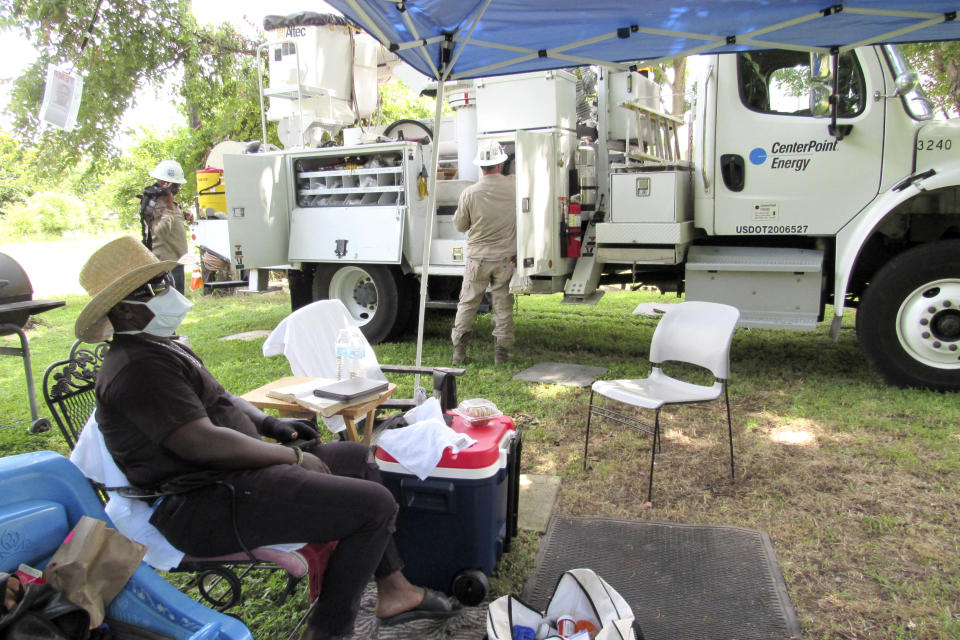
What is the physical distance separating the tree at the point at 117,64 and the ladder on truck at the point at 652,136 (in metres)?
8.07

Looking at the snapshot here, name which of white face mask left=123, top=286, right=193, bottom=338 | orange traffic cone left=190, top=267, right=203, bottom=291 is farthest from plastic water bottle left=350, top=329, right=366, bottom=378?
orange traffic cone left=190, top=267, right=203, bottom=291

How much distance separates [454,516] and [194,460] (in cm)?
93

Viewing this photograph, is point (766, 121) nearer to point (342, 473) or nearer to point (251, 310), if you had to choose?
point (342, 473)

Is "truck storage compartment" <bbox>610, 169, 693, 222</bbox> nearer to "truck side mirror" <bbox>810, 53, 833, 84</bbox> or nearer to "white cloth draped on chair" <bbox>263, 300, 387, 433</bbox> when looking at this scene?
"truck side mirror" <bbox>810, 53, 833, 84</bbox>

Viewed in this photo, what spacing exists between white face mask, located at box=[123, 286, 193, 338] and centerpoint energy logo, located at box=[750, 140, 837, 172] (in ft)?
14.4

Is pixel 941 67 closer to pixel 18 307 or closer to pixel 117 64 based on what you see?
pixel 18 307

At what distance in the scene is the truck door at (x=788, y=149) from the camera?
474 cm

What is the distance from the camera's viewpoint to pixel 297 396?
109 inches

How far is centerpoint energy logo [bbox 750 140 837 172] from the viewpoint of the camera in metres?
4.84

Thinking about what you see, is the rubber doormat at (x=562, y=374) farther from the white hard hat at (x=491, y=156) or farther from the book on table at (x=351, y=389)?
the book on table at (x=351, y=389)

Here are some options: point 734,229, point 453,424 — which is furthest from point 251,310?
point 453,424

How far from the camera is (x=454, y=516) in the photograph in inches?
94.7

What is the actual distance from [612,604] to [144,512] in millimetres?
1462

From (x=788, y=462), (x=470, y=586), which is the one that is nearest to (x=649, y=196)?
(x=788, y=462)
